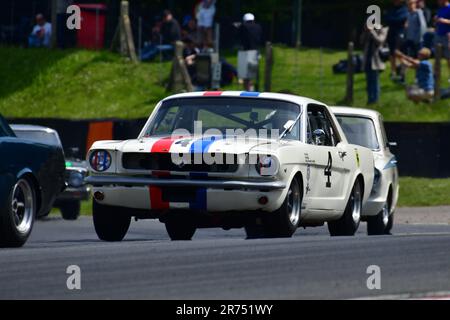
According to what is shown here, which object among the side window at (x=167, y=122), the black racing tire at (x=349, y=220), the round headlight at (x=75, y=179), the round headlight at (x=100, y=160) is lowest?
the round headlight at (x=75, y=179)

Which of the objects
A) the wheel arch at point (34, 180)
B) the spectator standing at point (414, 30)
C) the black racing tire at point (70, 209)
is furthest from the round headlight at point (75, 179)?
the spectator standing at point (414, 30)

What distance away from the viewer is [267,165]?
12.1m

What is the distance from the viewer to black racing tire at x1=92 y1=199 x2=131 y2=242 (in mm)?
12602

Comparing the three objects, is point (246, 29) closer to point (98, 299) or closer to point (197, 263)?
point (197, 263)

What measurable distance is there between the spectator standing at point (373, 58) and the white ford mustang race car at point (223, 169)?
11677 millimetres

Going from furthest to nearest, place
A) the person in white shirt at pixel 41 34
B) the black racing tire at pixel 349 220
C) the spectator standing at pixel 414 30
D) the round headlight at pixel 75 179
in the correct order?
the person in white shirt at pixel 41 34, the spectator standing at pixel 414 30, the round headlight at pixel 75 179, the black racing tire at pixel 349 220

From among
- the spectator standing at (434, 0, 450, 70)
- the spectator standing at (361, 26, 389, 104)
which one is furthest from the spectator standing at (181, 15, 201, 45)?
the spectator standing at (434, 0, 450, 70)

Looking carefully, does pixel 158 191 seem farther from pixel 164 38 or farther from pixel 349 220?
pixel 164 38

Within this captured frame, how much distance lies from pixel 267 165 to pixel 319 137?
1636mm

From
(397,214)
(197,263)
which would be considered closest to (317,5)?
(397,214)

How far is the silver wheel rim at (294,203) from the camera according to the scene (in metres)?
12.5

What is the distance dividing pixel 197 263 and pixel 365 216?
6.45m

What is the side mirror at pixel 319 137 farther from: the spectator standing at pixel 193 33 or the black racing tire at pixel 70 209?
the spectator standing at pixel 193 33

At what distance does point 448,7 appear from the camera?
24438mm
